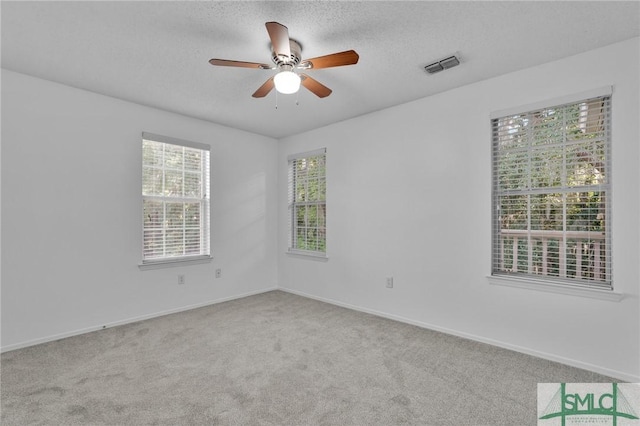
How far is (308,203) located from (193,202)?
1718mm

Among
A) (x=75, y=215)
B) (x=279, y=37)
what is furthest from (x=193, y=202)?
(x=279, y=37)

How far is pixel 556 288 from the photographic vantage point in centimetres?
262

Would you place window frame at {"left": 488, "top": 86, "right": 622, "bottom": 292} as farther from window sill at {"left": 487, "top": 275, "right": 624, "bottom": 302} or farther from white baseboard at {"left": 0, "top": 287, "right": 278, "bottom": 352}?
white baseboard at {"left": 0, "top": 287, "right": 278, "bottom": 352}

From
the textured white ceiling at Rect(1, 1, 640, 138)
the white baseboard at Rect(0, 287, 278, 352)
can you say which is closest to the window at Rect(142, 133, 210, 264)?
the white baseboard at Rect(0, 287, 278, 352)

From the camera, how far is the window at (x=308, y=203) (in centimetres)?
470

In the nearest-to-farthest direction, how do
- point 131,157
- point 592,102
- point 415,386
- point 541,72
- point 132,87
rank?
1. point 415,386
2. point 592,102
3. point 541,72
4. point 132,87
5. point 131,157

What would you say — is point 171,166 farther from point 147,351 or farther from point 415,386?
point 415,386

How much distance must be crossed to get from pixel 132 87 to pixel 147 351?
265 centimetres

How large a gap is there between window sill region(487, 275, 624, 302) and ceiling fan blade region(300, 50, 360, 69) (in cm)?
240

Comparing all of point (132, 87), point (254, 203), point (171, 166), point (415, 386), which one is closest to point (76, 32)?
point (132, 87)

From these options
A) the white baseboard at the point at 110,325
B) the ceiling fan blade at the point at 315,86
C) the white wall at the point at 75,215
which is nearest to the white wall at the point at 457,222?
the ceiling fan blade at the point at 315,86

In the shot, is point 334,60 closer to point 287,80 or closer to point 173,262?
point 287,80

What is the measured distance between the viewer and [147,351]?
2799 millimetres

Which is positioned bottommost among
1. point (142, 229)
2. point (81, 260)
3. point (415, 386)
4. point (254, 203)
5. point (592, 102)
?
point (415, 386)
